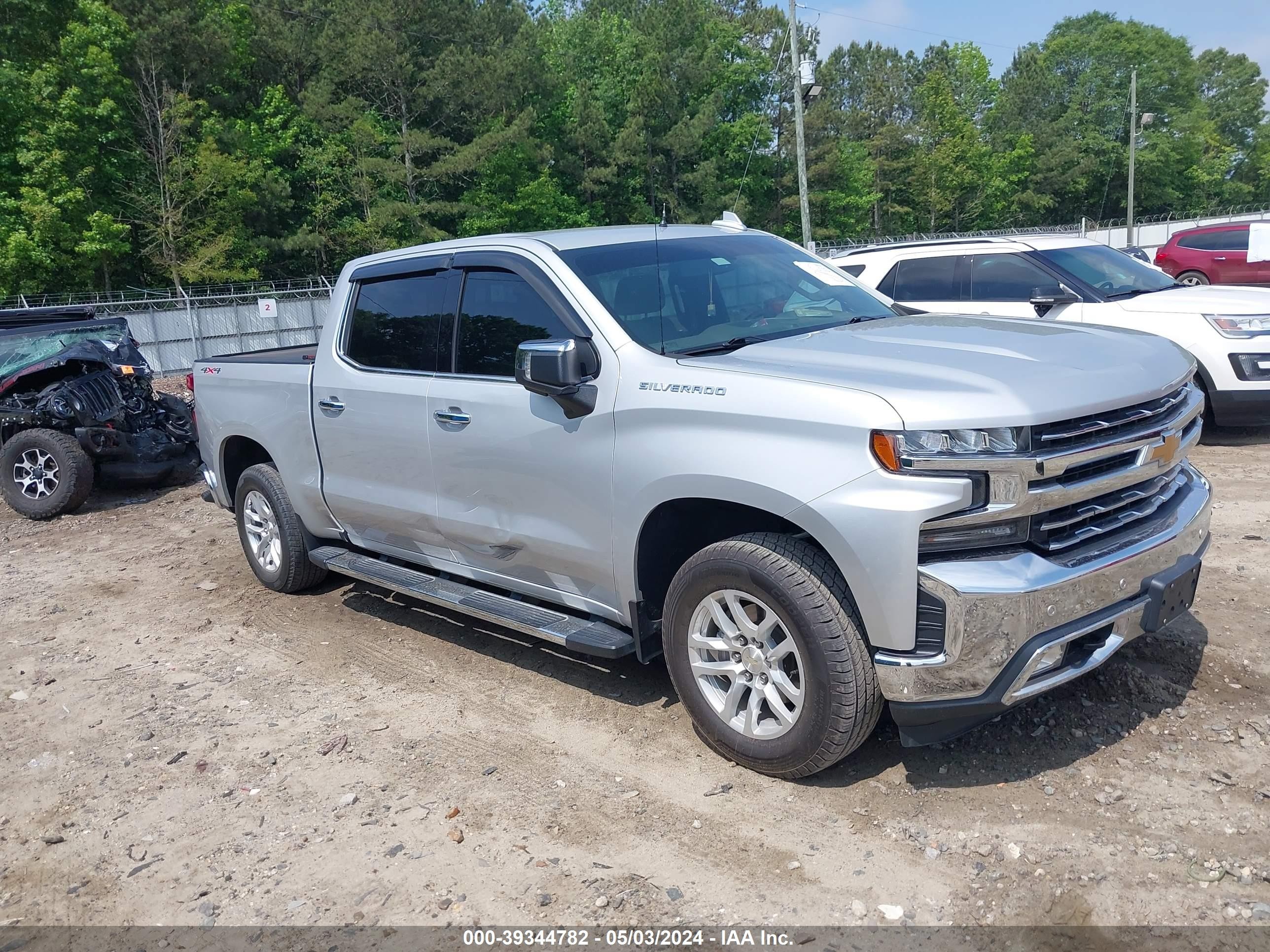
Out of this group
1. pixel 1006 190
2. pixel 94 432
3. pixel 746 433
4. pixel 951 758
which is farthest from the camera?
pixel 1006 190

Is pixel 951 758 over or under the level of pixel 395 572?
under

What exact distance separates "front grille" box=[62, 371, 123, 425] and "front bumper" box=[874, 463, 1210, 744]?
849 cm

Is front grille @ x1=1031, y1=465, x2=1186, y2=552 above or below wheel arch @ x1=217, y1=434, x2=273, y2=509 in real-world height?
above

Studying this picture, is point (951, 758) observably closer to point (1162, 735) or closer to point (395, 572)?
point (1162, 735)

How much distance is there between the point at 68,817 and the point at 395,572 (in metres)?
1.86

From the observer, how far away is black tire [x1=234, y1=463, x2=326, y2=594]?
244 inches

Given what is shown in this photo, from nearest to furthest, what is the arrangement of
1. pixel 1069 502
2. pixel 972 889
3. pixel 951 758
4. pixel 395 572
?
pixel 972 889 < pixel 1069 502 < pixel 951 758 < pixel 395 572

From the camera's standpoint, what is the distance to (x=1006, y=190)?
3041 inches

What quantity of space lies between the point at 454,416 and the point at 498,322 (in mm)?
472

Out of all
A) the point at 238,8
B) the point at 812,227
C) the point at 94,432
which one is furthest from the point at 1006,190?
the point at 94,432

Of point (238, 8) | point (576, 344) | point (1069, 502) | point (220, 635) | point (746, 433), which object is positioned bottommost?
point (220, 635)

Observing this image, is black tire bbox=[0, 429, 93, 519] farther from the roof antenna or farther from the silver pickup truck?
the roof antenna

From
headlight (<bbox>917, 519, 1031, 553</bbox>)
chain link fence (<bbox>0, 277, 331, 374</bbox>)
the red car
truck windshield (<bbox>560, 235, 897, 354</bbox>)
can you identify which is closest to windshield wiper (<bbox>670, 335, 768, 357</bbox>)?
truck windshield (<bbox>560, 235, 897, 354</bbox>)

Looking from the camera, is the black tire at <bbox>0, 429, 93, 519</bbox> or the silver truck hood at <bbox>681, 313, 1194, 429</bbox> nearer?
the silver truck hood at <bbox>681, 313, 1194, 429</bbox>
